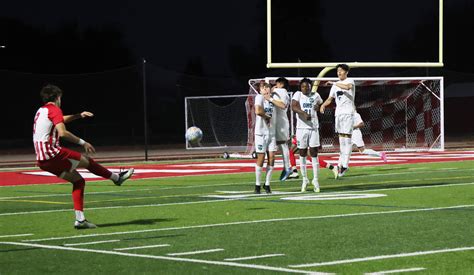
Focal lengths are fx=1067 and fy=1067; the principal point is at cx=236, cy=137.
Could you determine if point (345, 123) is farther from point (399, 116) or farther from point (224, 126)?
point (224, 126)

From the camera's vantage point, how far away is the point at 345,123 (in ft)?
68.4

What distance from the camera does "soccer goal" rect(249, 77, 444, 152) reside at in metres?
34.6

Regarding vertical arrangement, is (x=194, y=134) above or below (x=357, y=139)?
below

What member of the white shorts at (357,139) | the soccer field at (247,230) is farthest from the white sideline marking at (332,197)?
the white shorts at (357,139)

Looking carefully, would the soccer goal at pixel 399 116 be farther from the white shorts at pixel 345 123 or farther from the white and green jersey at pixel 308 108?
the white and green jersey at pixel 308 108

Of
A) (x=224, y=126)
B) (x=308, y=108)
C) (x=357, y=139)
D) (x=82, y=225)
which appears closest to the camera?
(x=82, y=225)

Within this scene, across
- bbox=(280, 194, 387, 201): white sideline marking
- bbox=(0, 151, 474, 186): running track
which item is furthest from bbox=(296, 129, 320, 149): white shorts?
bbox=(0, 151, 474, 186): running track

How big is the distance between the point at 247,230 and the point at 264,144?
575 centimetres

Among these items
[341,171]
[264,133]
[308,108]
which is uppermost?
[308,108]

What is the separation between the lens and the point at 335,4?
29.9m

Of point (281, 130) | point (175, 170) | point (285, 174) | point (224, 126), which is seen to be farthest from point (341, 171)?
point (224, 126)

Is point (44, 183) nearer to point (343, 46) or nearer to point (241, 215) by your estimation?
point (241, 215)

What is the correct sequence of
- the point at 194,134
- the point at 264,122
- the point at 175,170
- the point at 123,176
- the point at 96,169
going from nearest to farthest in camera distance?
the point at 96,169, the point at 123,176, the point at 264,122, the point at 175,170, the point at 194,134

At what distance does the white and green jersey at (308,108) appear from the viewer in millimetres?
17953
